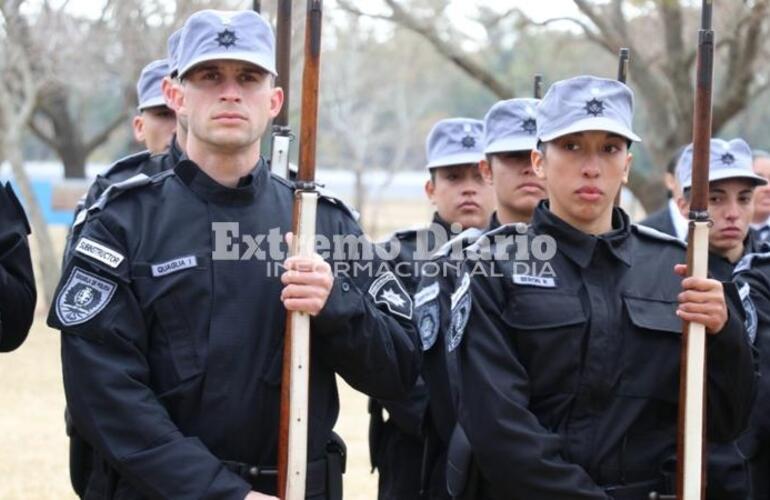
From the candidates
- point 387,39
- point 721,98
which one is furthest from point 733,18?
point 387,39

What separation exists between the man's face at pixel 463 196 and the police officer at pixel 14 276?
2.36 metres

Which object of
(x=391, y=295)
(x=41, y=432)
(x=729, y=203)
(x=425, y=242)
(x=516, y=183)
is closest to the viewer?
(x=391, y=295)

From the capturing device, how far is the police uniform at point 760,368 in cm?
514

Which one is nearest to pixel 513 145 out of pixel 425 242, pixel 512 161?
pixel 512 161

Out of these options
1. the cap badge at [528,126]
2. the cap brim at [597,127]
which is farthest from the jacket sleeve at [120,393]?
the cap badge at [528,126]

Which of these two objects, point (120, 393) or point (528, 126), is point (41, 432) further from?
point (120, 393)

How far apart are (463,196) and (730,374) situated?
7.99 feet

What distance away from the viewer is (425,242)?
6359 millimetres

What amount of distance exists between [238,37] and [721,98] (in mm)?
14009

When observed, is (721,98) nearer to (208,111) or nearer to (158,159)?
(158,159)

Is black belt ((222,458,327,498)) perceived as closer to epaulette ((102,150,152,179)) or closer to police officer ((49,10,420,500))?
police officer ((49,10,420,500))

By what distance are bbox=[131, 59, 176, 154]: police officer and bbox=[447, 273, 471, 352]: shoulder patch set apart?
9.40ft

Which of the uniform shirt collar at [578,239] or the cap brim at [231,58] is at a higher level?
the cap brim at [231,58]

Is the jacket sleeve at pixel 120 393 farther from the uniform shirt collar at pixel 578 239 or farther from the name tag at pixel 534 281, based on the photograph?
the uniform shirt collar at pixel 578 239
